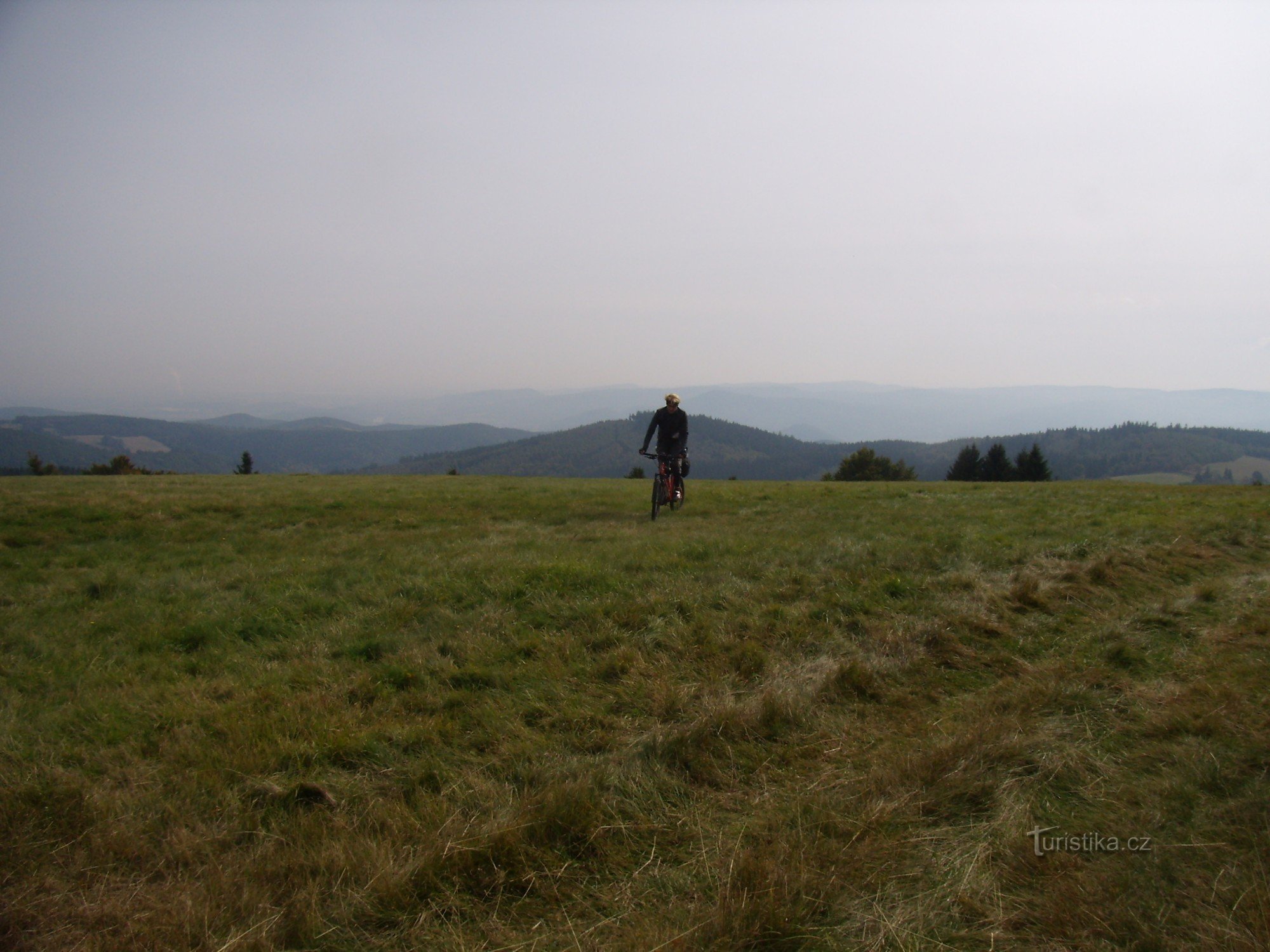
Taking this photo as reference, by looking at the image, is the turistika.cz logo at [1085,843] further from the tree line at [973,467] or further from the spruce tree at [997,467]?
the spruce tree at [997,467]

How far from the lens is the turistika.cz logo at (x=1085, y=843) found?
9.12ft

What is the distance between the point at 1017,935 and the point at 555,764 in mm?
2466

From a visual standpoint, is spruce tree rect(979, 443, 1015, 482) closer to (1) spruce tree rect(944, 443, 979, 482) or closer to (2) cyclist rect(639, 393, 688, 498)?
(1) spruce tree rect(944, 443, 979, 482)

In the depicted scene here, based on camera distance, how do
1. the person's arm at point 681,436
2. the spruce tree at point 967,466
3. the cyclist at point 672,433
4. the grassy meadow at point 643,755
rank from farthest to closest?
the spruce tree at point 967,466, the person's arm at point 681,436, the cyclist at point 672,433, the grassy meadow at point 643,755

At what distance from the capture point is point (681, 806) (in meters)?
3.40

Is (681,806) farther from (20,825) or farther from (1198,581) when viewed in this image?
(1198,581)

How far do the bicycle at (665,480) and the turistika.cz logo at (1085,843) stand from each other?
1186cm

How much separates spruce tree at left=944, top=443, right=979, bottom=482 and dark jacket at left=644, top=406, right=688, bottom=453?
7916 cm

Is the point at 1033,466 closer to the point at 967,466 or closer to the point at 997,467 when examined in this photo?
the point at 997,467

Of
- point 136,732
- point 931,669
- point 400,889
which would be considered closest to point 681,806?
point 400,889

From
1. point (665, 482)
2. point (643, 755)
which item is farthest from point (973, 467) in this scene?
point (643, 755)

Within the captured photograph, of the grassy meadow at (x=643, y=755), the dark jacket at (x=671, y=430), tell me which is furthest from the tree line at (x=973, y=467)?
the grassy meadow at (x=643, y=755)

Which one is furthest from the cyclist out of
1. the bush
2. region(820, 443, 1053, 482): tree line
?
the bush

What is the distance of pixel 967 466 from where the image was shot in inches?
3346
